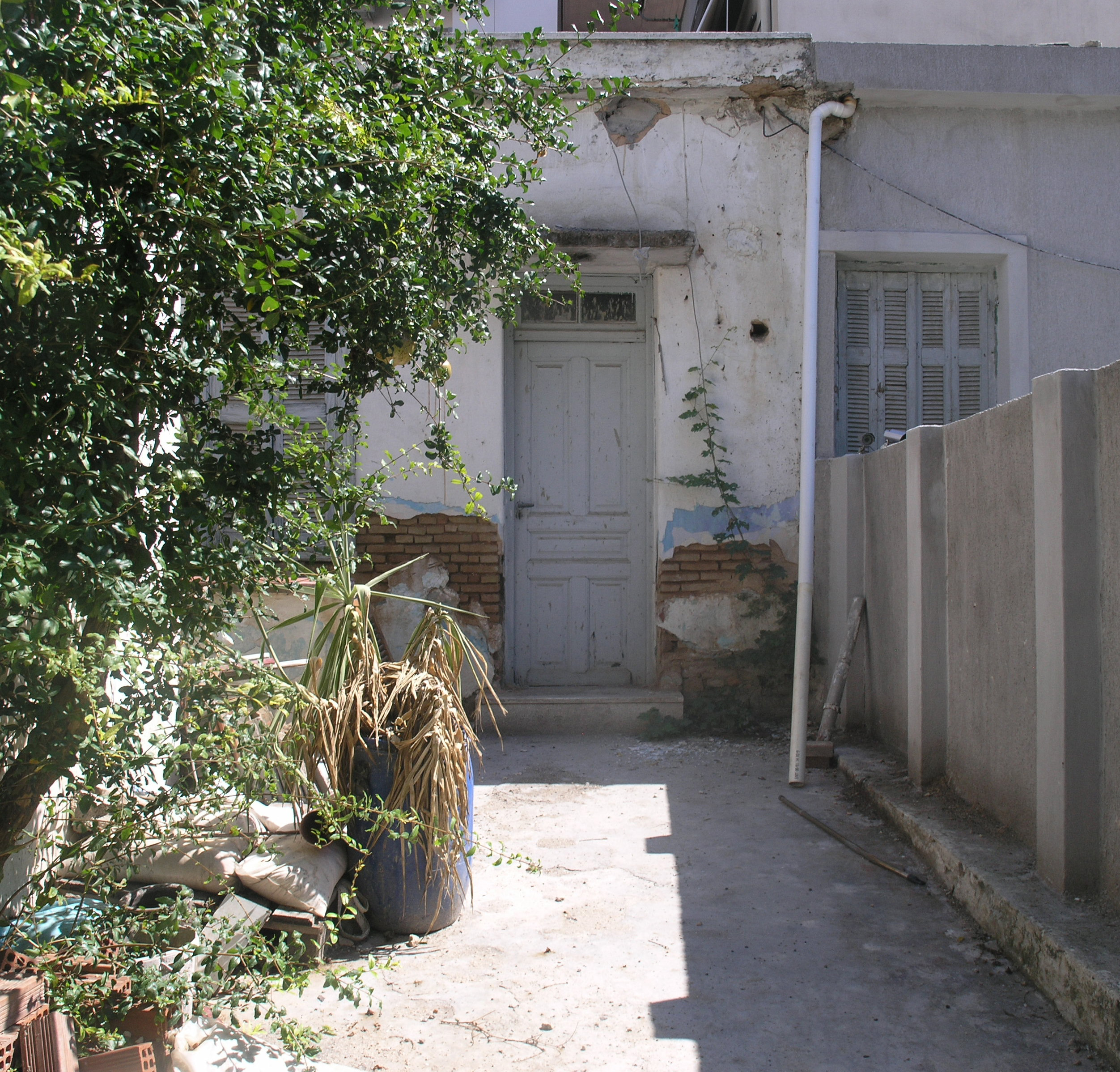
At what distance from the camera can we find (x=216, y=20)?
200cm

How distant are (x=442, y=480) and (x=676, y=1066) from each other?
455 cm

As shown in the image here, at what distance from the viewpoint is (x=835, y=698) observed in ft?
18.6

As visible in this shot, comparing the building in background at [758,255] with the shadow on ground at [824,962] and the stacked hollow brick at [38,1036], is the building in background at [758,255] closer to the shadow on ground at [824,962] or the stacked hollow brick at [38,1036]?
the shadow on ground at [824,962]

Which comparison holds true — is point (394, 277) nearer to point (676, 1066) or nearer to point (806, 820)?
point (676, 1066)

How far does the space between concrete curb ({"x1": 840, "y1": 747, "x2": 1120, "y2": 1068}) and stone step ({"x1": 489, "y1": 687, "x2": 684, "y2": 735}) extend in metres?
2.17

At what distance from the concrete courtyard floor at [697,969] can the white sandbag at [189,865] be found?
49 cm

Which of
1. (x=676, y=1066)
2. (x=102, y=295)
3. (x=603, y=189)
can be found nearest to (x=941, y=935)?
(x=676, y=1066)

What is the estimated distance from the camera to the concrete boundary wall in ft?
9.86

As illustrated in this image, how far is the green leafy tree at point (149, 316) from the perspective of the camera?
1689 millimetres

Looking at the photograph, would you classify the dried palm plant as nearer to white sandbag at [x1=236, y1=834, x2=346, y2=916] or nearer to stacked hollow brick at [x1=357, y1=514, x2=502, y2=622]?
white sandbag at [x1=236, y1=834, x2=346, y2=916]

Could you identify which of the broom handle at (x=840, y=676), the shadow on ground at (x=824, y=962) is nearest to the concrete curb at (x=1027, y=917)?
the shadow on ground at (x=824, y=962)

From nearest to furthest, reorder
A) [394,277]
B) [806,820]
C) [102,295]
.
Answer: [102,295]
[394,277]
[806,820]

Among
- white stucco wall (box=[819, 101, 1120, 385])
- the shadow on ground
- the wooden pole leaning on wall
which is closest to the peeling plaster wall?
white stucco wall (box=[819, 101, 1120, 385])

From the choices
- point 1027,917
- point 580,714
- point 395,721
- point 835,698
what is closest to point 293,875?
point 395,721
